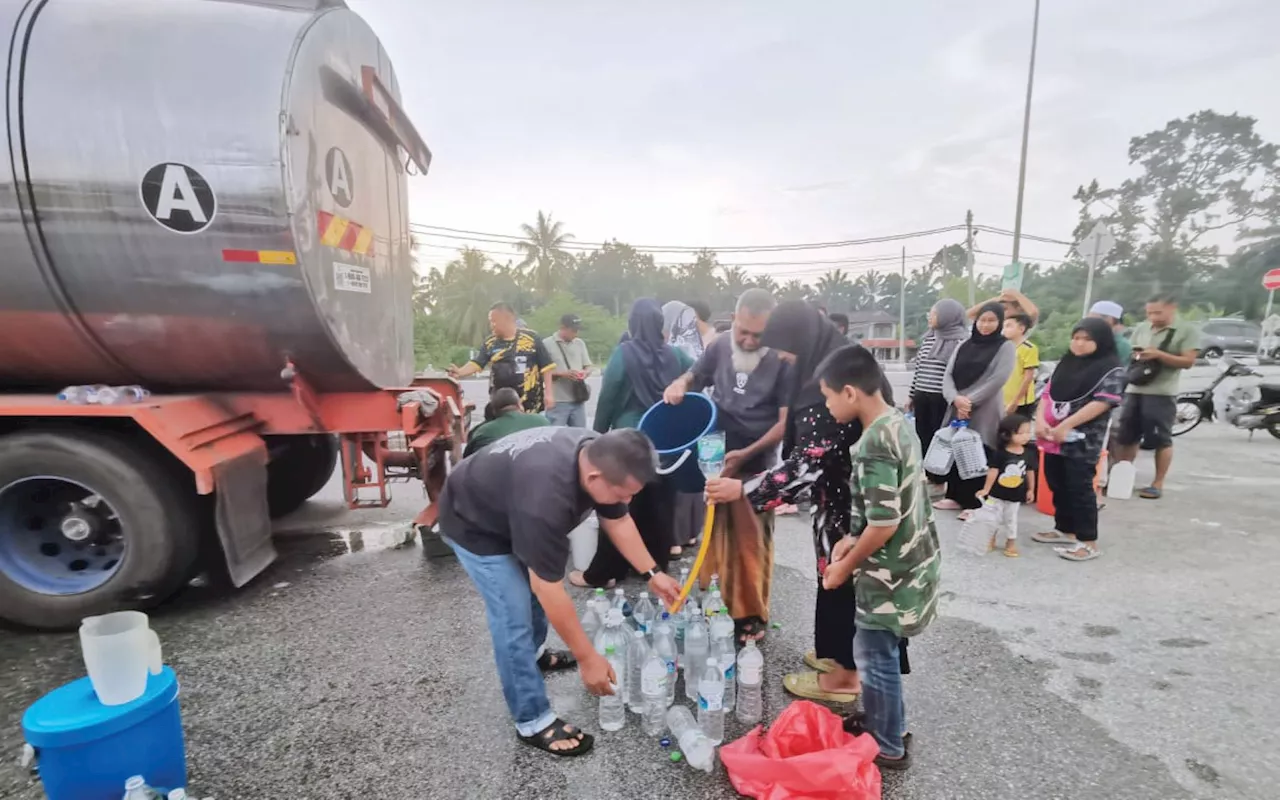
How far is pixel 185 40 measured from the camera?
9.99ft

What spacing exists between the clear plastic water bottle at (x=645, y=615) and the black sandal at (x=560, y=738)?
573 millimetres

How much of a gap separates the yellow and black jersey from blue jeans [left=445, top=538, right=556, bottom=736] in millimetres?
3192

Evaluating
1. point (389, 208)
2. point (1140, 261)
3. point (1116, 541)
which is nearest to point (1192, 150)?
point (1140, 261)

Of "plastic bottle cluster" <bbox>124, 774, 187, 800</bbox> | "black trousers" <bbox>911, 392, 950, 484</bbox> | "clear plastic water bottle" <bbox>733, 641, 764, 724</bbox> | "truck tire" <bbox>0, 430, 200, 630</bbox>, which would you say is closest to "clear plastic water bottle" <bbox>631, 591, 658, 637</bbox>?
"clear plastic water bottle" <bbox>733, 641, 764, 724</bbox>

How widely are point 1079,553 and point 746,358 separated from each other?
296 cm

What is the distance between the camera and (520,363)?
545cm

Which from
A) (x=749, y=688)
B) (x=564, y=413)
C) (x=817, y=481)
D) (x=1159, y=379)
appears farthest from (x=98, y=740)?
(x=1159, y=379)

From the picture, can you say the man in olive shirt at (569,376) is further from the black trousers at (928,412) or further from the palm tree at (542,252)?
the palm tree at (542,252)

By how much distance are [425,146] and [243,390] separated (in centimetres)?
221

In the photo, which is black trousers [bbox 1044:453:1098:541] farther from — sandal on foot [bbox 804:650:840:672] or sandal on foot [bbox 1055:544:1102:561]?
sandal on foot [bbox 804:650:840:672]

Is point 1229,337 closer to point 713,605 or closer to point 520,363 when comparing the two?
point 520,363

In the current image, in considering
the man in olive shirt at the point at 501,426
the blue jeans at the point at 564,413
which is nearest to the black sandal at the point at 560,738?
the man in olive shirt at the point at 501,426

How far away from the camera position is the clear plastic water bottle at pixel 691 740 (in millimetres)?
2258

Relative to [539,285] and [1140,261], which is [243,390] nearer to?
[539,285]
